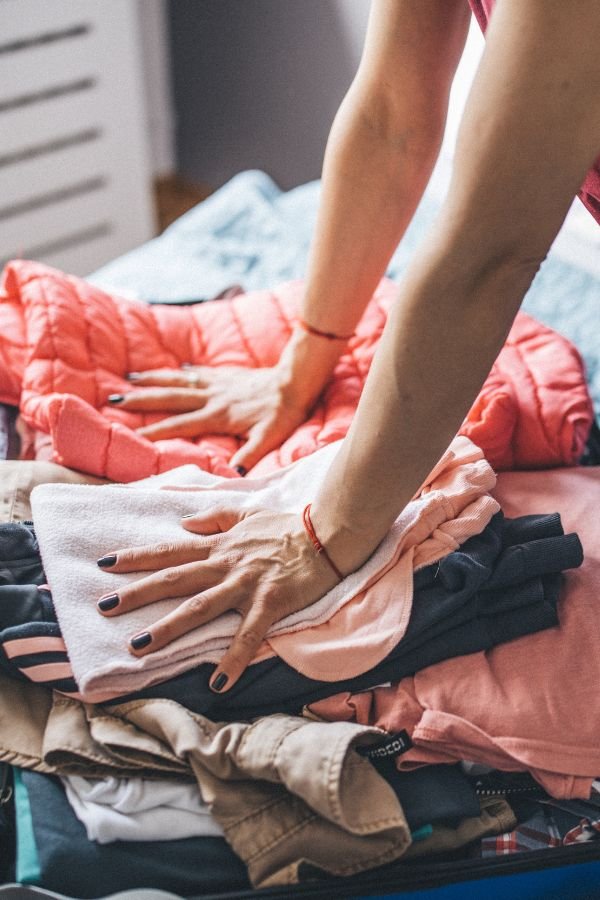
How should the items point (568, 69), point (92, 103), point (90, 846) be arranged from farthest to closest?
point (92, 103), point (90, 846), point (568, 69)

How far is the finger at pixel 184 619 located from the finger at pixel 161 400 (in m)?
0.39

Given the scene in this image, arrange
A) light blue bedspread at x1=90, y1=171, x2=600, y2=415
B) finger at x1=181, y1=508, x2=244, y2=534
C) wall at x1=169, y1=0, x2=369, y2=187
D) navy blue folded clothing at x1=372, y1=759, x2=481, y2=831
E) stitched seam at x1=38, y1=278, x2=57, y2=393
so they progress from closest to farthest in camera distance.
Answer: navy blue folded clothing at x1=372, y1=759, x2=481, y2=831 → finger at x1=181, y1=508, x2=244, y2=534 → stitched seam at x1=38, y1=278, x2=57, y2=393 → light blue bedspread at x1=90, y1=171, x2=600, y2=415 → wall at x1=169, y1=0, x2=369, y2=187

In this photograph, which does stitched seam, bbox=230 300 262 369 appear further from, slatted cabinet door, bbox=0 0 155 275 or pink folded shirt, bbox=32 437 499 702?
slatted cabinet door, bbox=0 0 155 275

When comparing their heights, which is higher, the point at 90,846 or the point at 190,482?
the point at 190,482

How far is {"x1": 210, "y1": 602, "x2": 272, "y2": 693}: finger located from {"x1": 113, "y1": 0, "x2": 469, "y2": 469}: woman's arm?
304 millimetres

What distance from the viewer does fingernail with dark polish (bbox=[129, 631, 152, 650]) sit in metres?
0.82

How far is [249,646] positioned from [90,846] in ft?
0.70

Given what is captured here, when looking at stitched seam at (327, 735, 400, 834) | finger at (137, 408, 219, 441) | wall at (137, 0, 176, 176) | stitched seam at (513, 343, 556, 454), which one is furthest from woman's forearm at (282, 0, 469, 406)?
wall at (137, 0, 176, 176)

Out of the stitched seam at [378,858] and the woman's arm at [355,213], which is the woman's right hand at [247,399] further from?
the stitched seam at [378,858]

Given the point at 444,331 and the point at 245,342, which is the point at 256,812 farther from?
the point at 245,342

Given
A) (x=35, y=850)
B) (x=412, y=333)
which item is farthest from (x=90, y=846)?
(x=412, y=333)

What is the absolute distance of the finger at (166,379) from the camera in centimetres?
121

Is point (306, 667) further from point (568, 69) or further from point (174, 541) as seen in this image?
point (568, 69)

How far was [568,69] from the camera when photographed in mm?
656
